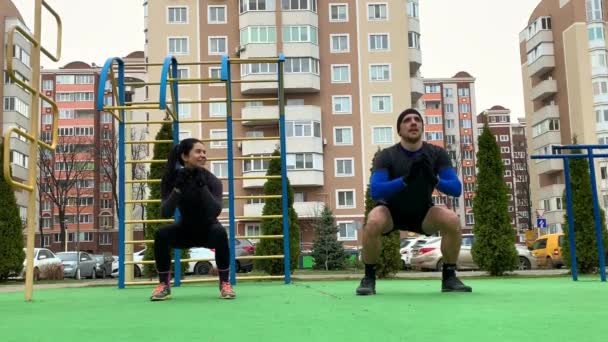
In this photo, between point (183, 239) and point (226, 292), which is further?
point (183, 239)

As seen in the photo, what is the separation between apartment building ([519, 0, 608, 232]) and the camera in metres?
46.1

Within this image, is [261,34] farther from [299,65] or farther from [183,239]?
[183,239]

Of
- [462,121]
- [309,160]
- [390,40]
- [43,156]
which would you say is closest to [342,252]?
[309,160]

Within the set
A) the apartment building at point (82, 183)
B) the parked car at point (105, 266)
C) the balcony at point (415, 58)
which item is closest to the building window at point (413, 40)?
the balcony at point (415, 58)

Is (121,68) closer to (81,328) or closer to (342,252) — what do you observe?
(81,328)

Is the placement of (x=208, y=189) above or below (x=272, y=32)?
below

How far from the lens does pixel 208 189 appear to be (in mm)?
4922

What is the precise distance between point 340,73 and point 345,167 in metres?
6.40

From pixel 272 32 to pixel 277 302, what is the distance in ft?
127

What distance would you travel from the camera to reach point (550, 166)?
4766 centimetres

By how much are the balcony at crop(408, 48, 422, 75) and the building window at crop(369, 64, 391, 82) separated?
1994 mm

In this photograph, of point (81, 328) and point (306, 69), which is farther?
point (306, 69)

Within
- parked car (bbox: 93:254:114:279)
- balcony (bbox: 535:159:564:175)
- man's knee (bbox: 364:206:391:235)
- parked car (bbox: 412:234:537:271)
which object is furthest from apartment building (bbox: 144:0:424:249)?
man's knee (bbox: 364:206:391:235)

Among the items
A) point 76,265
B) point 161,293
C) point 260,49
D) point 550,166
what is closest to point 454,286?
point 161,293
